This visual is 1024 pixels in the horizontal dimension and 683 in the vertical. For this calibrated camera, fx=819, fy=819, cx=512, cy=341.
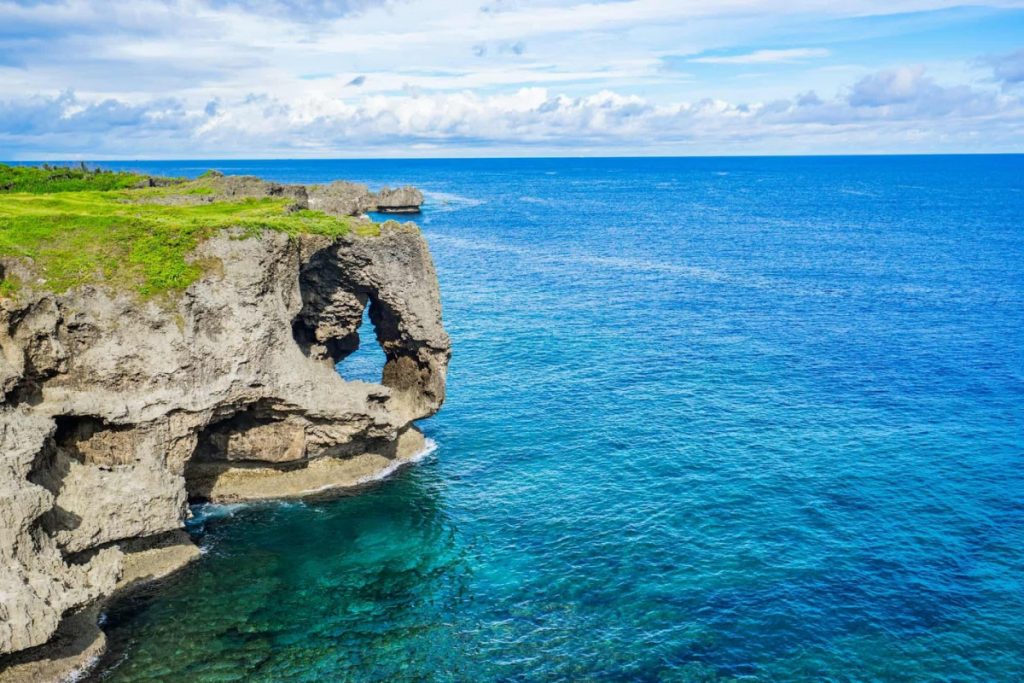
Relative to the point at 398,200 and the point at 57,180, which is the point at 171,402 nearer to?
the point at 57,180

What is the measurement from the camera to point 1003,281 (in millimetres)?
100312

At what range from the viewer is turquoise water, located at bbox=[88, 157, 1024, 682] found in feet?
102

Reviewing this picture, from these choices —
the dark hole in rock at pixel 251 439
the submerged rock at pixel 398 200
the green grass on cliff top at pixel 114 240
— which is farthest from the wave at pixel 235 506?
the submerged rock at pixel 398 200

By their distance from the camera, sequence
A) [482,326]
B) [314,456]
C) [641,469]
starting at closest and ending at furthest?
[314,456]
[641,469]
[482,326]

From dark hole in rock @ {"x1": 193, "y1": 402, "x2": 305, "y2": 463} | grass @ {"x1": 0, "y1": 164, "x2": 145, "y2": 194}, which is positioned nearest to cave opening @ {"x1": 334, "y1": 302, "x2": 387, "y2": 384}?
dark hole in rock @ {"x1": 193, "y1": 402, "x2": 305, "y2": 463}

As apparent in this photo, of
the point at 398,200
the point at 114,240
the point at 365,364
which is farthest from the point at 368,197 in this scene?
the point at 114,240

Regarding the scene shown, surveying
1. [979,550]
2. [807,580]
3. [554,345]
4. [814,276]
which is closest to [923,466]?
[979,550]

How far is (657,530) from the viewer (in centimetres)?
4047

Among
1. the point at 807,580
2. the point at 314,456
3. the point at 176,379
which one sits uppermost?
the point at 176,379

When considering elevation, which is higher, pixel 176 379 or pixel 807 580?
pixel 176 379

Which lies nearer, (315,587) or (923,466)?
(315,587)

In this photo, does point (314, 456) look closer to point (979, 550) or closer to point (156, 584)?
point (156, 584)

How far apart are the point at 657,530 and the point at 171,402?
2386 centimetres

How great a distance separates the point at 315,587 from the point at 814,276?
86.3m
